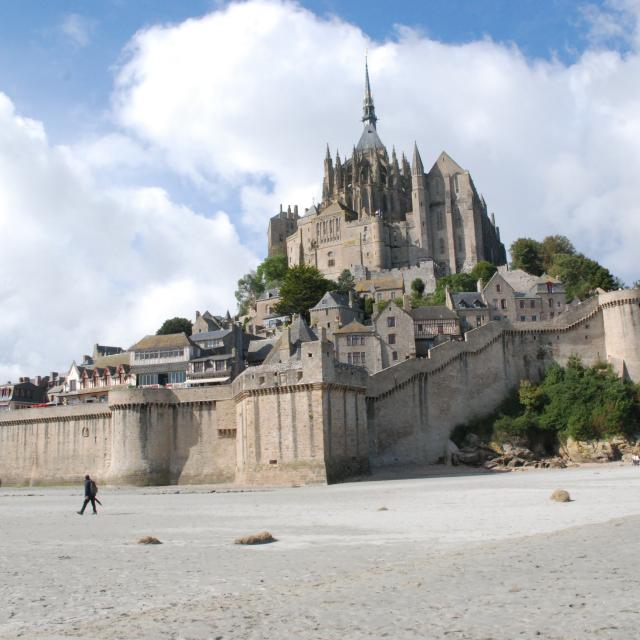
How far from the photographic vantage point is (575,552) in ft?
47.8

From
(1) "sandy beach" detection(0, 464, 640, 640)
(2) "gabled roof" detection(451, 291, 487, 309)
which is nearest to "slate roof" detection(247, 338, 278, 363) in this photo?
(2) "gabled roof" detection(451, 291, 487, 309)

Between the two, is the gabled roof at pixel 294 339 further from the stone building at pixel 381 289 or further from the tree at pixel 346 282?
the tree at pixel 346 282

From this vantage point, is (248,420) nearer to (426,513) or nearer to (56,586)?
(426,513)

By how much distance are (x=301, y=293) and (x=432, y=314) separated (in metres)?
22.6

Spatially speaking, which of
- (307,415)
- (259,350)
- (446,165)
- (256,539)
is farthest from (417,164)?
(256,539)

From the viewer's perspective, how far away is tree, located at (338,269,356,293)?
94.3 m

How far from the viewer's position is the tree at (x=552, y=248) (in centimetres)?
9638

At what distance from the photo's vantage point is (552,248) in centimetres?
9819

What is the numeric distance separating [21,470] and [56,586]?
49074 millimetres

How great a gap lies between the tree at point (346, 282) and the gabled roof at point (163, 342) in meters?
27.2

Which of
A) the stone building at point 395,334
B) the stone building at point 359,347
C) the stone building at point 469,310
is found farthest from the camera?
the stone building at point 469,310

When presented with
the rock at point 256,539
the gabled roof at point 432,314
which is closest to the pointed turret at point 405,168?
the gabled roof at point 432,314

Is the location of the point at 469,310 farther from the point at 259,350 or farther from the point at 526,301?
the point at 259,350

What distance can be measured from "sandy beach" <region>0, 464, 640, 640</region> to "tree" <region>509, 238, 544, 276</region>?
71.8 metres
